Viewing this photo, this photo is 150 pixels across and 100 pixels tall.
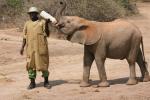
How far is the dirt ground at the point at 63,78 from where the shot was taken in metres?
9.30

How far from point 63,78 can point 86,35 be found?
81.1 inches

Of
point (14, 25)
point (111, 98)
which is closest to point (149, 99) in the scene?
point (111, 98)

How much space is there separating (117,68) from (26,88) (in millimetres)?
2935

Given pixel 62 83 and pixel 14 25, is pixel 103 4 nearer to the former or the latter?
pixel 14 25

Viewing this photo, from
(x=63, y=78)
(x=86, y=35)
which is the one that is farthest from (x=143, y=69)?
(x=63, y=78)

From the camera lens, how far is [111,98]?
894cm

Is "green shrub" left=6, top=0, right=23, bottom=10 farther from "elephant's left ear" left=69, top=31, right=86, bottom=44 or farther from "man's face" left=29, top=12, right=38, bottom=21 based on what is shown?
"elephant's left ear" left=69, top=31, right=86, bottom=44

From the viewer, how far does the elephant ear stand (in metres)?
9.67

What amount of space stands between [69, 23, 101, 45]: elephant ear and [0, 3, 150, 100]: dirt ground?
0.95 metres

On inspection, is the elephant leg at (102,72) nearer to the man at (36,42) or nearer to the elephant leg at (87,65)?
the elephant leg at (87,65)

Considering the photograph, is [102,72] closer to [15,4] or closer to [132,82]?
[132,82]

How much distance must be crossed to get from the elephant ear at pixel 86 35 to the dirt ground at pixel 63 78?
95cm

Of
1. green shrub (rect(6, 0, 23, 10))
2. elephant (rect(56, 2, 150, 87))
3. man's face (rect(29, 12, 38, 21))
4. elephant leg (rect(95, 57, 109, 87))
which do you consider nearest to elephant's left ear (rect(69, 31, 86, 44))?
elephant (rect(56, 2, 150, 87))

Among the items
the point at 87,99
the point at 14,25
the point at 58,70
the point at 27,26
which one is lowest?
the point at 14,25
